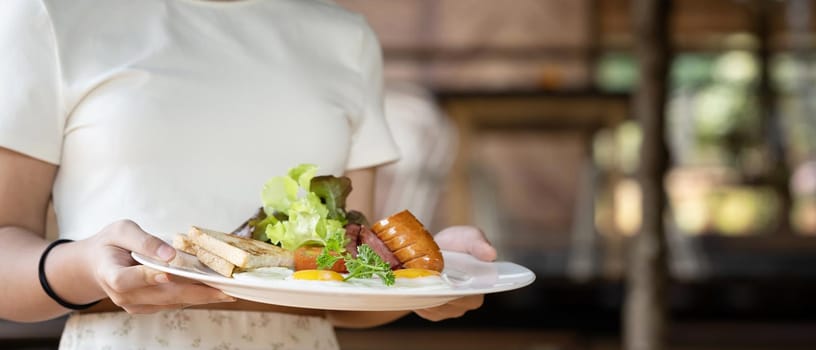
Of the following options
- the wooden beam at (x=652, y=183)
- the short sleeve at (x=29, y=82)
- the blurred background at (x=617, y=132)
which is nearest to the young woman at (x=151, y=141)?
the short sleeve at (x=29, y=82)

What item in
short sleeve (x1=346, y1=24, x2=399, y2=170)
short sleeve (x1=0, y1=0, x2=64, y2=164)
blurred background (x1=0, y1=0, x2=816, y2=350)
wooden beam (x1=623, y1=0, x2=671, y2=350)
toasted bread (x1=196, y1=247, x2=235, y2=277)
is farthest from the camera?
blurred background (x1=0, y1=0, x2=816, y2=350)

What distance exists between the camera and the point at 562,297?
421 cm

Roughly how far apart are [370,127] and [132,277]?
1.76 ft

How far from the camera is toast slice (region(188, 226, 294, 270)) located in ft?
3.12

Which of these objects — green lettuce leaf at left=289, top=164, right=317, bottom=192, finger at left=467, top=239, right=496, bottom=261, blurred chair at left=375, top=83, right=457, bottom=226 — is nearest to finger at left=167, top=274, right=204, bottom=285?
green lettuce leaf at left=289, top=164, right=317, bottom=192

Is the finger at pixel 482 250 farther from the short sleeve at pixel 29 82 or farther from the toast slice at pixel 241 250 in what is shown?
the short sleeve at pixel 29 82

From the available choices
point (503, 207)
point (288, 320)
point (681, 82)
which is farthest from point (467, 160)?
point (681, 82)

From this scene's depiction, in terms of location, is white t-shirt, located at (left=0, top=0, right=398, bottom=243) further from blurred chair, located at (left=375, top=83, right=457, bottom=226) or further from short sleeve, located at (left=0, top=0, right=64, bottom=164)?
blurred chair, located at (left=375, top=83, right=457, bottom=226)

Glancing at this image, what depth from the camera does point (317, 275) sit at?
3.06 ft

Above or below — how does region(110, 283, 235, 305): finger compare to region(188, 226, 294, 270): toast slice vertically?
below

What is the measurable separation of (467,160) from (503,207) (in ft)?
10.5

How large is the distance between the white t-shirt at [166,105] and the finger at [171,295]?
0.22 m

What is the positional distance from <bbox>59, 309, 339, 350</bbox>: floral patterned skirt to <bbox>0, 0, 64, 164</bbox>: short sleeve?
19 centimetres

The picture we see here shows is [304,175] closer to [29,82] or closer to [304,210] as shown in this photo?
[304,210]
